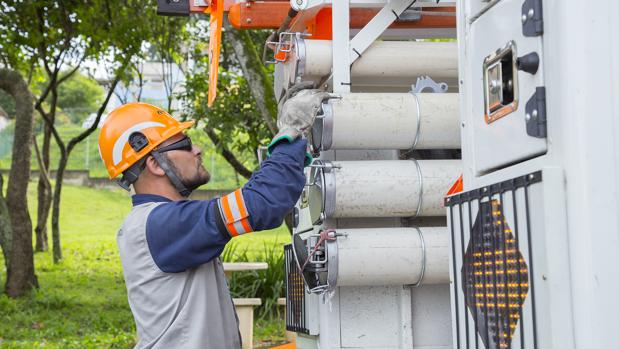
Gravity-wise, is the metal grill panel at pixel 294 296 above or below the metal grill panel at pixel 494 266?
below

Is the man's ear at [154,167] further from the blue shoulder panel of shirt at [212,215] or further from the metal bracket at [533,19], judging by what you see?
the metal bracket at [533,19]

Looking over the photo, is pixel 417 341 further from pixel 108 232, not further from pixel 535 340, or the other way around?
pixel 108 232

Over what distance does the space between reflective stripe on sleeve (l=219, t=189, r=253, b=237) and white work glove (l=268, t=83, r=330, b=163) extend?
0.89ft

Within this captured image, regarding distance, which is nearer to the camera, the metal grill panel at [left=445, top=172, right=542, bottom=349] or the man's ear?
the metal grill panel at [left=445, top=172, right=542, bottom=349]

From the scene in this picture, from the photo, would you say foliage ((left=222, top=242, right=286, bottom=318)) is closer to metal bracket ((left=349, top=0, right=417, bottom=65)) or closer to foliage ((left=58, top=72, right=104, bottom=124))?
metal bracket ((left=349, top=0, right=417, bottom=65))

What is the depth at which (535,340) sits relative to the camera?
2041 millimetres

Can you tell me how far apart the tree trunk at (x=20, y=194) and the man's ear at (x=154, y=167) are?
384 inches

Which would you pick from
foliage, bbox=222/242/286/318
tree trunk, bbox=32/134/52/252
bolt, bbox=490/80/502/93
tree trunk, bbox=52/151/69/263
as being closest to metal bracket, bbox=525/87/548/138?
bolt, bbox=490/80/502/93

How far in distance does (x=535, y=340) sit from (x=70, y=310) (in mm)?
11865

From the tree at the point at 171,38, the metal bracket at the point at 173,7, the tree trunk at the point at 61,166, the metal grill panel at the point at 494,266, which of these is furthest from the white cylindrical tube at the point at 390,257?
the tree trunk at the point at 61,166

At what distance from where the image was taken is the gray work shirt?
3264 millimetres

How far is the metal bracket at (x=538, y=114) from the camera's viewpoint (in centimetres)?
204

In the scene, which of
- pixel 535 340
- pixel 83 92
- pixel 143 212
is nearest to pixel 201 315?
pixel 143 212

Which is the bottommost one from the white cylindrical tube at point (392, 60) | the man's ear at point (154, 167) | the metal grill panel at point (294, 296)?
the metal grill panel at point (294, 296)
